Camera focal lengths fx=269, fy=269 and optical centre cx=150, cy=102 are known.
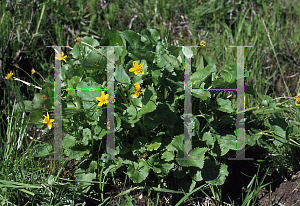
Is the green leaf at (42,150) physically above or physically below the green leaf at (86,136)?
below

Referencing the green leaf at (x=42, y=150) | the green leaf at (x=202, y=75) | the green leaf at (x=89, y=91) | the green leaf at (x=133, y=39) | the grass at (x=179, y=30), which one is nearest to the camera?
the green leaf at (x=89, y=91)

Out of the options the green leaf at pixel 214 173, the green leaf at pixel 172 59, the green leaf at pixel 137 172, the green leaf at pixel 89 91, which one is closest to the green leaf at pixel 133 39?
the green leaf at pixel 172 59

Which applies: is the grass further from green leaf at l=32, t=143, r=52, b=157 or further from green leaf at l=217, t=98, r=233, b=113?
green leaf at l=217, t=98, r=233, b=113

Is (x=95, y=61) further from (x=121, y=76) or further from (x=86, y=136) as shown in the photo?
(x=86, y=136)

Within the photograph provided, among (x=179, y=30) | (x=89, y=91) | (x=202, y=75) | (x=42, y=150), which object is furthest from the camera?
(x=179, y=30)

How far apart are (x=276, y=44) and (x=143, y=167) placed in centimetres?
198

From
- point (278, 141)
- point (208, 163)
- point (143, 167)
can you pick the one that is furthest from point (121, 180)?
point (278, 141)

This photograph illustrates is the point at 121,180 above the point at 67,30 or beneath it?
beneath

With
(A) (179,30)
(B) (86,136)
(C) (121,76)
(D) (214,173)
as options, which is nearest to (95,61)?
(C) (121,76)

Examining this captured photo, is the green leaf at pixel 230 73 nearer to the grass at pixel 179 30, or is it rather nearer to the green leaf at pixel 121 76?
the green leaf at pixel 121 76

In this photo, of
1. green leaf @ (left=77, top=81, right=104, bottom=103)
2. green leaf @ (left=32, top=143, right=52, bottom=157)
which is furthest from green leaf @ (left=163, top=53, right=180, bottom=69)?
green leaf @ (left=32, top=143, right=52, bottom=157)

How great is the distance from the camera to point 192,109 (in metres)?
1.81

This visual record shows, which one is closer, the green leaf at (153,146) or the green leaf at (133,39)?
the green leaf at (153,146)

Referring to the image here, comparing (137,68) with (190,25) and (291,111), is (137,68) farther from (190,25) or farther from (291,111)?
(190,25)
